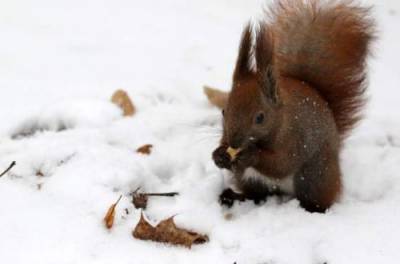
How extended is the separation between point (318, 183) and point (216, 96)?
942 millimetres

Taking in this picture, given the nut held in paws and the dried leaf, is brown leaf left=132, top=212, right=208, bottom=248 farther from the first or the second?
the nut held in paws

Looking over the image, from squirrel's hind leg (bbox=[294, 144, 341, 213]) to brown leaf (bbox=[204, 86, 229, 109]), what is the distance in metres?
0.85

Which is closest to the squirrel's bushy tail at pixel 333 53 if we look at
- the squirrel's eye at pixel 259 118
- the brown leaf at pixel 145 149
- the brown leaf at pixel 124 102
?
the squirrel's eye at pixel 259 118

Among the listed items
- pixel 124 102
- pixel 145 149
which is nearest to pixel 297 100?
pixel 145 149

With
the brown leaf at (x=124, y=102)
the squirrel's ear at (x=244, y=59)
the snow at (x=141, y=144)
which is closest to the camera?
the snow at (x=141, y=144)

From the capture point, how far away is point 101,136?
2742 millimetres

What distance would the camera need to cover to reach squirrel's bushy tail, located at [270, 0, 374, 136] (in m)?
2.65

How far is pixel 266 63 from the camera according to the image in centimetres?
224

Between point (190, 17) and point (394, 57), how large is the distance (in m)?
1.35

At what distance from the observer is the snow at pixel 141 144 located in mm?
2098

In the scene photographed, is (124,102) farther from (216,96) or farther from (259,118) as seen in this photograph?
(259,118)

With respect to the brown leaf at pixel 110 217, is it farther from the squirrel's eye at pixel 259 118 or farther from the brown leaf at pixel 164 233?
the squirrel's eye at pixel 259 118

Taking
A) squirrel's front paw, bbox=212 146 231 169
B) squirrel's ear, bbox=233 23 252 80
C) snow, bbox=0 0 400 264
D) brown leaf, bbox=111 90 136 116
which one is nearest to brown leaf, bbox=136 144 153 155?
snow, bbox=0 0 400 264

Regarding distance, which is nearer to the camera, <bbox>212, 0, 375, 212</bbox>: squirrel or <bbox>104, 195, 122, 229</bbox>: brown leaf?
<bbox>104, 195, 122, 229</bbox>: brown leaf
